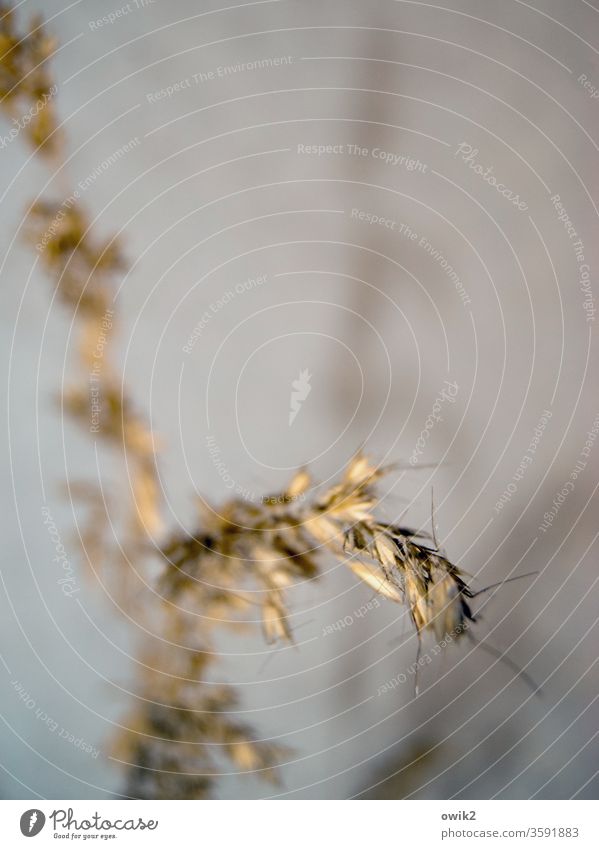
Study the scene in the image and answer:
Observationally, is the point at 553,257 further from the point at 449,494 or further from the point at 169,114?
the point at 169,114
